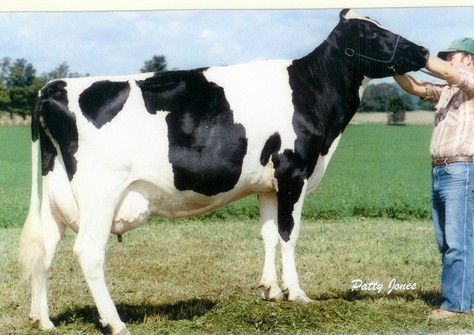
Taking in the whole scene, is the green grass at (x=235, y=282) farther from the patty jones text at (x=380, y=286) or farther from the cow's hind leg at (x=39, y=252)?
the cow's hind leg at (x=39, y=252)

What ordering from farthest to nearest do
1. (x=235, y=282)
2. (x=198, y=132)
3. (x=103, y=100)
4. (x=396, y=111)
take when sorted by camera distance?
(x=396, y=111), (x=235, y=282), (x=198, y=132), (x=103, y=100)

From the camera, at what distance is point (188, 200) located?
481cm

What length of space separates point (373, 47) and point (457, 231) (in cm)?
154

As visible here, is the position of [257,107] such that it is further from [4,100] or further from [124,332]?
[4,100]

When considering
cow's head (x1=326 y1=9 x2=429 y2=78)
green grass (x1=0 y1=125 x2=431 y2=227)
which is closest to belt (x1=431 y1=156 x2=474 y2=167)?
cow's head (x1=326 y1=9 x2=429 y2=78)

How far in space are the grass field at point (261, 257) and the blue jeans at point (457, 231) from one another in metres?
0.20

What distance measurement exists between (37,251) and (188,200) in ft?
3.68

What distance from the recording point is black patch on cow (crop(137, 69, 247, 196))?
15.2ft

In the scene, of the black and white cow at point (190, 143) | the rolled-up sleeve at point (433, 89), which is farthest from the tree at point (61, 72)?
the rolled-up sleeve at point (433, 89)

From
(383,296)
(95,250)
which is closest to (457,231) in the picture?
(383,296)

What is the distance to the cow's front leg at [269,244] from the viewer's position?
204 inches

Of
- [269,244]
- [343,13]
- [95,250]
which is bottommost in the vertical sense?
[269,244]

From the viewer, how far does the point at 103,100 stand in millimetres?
4574

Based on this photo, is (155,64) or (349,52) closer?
(349,52)
